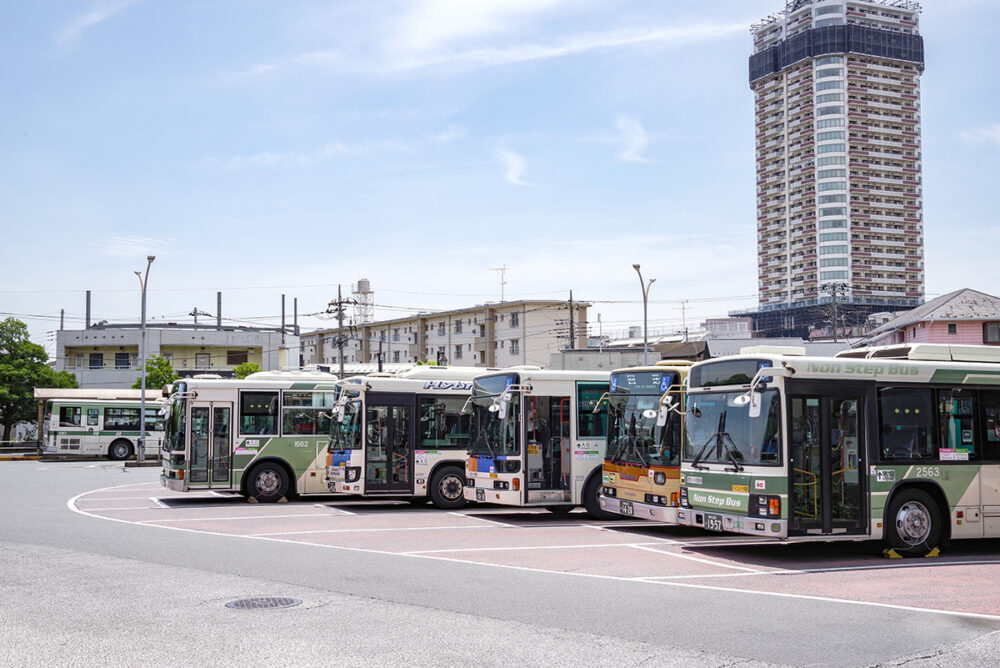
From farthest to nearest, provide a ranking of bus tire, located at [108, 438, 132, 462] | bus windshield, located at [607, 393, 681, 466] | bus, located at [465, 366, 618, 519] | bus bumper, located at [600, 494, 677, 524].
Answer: bus tire, located at [108, 438, 132, 462]
bus, located at [465, 366, 618, 519]
bus windshield, located at [607, 393, 681, 466]
bus bumper, located at [600, 494, 677, 524]

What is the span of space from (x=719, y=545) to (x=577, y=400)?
193 inches

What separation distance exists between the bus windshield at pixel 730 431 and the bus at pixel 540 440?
14.6 feet

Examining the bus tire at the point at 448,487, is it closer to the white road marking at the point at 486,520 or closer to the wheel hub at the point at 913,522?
the white road marking at the point at 486,520

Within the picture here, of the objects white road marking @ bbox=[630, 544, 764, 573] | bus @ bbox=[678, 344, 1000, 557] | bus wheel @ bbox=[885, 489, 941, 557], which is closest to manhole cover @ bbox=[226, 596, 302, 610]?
white road marking @ bbox=[630, 544, 764, 573]

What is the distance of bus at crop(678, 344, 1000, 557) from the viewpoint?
521 inches

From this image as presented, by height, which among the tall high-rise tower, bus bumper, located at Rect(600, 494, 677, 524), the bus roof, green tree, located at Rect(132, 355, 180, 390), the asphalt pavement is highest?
Answer: the tall high-rise tower

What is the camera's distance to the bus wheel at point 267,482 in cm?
2226

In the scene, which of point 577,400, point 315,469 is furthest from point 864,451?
point 315,469

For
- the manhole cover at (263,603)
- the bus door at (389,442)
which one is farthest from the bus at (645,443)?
the manhole cover at (263,603)

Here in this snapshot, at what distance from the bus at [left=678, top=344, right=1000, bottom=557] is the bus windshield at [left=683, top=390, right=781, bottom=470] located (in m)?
0.02

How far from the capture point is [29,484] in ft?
90.4

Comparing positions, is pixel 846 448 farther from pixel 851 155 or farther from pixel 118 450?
pixel 851 155

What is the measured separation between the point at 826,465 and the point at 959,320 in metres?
44.7

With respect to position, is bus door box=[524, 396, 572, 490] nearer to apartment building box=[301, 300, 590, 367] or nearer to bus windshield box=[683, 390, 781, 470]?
bus windshield box=[683, 390, 781, 470]
